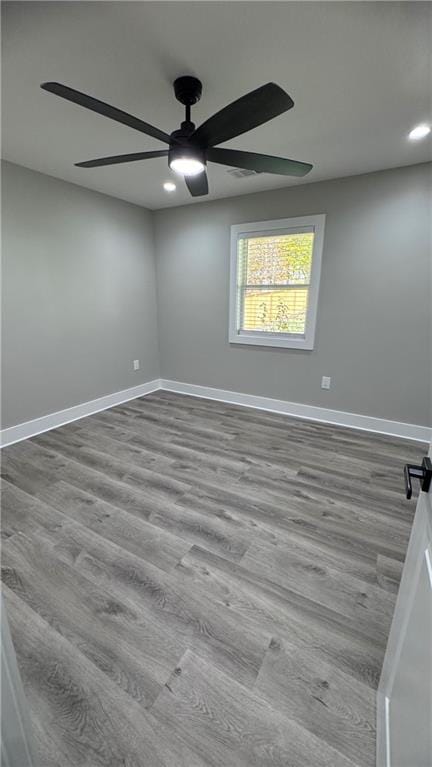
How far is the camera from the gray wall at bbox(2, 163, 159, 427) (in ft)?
9.20

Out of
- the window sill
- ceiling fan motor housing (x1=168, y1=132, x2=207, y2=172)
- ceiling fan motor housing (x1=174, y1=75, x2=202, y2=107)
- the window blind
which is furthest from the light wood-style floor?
ceiling fan motor housing (x1=174, y1=75, x2=202, y2=107)

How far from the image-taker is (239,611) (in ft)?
4.60

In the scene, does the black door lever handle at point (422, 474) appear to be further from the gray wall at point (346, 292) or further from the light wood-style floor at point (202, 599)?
the gray wall at point (346, 292)

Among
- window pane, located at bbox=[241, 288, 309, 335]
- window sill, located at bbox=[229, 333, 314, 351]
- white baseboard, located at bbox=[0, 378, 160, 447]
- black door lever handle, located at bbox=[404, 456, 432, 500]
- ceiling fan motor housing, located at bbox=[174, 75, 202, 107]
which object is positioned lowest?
white baseboard, located at bbox=[0, 378, 160, 447]

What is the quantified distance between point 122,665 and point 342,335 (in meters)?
3.09

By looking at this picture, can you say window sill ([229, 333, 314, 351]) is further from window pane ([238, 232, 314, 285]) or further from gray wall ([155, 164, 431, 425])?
window pane ([238, 232, 314, 285])

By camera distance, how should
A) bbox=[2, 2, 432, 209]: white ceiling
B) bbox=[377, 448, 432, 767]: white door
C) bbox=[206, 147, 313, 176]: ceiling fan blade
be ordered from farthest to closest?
1. bbox=[206, 147, 313, 176]: ceiling fan blade
2. bbox=[2, 2, 432, 209]: white ceiling
3. bbox=[377, 448, 432, 767]: white door

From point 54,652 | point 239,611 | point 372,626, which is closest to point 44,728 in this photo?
point 54,652

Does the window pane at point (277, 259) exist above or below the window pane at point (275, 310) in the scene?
above

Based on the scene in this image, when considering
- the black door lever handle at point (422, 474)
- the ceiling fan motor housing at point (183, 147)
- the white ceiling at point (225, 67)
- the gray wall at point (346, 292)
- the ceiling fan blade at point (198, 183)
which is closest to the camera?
the black door lever handle at point (422, 474)

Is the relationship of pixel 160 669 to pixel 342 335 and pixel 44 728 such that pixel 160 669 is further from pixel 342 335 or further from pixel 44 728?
pixel 342 335

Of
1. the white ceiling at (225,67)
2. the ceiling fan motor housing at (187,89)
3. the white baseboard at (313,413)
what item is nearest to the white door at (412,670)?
the white ceiling at (225,67)

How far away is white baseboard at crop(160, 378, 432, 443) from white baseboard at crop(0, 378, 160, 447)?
581 mm

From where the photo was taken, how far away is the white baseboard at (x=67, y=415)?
296 centimetres
